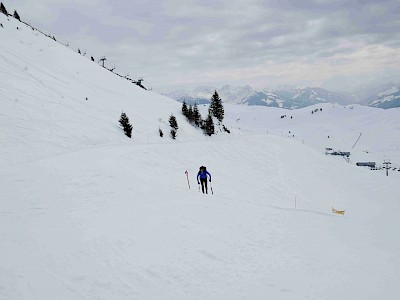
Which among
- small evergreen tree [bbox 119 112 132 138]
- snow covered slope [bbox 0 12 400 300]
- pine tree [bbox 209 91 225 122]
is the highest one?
pine tree [bbox 209 91 225 122]

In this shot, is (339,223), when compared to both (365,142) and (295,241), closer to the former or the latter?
(295,241)

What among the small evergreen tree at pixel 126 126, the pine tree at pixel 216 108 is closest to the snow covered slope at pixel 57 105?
the small evergreen tree at pixel 126 126

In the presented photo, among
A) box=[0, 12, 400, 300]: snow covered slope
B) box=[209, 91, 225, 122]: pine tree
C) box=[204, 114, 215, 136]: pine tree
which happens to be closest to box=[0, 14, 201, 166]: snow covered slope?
box=[0, 12, 400, 300]: snow covered slope

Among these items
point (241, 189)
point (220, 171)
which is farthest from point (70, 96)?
point (241, 189)

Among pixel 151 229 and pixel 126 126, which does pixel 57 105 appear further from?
pixel 151 229

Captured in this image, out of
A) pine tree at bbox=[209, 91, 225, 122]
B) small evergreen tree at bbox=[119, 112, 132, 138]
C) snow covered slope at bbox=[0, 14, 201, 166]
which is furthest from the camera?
pine tree at bbox=[209, 91, 225, 122]

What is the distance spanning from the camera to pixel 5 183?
14.1 meters

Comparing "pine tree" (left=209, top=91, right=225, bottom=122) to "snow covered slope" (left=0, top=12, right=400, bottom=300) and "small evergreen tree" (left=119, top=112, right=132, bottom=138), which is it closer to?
"small evergreen tree" (left=119, top=112, right=132, bottom=138)

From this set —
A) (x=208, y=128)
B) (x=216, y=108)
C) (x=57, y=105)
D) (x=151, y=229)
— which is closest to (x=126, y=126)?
(x=57, y=105)

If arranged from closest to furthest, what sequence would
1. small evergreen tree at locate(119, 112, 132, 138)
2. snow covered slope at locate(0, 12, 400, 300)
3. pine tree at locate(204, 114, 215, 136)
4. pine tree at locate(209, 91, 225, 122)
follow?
snow covered slope at locate(0, 12, 400, 300), small evergreen tree at locate(119, 112, 132, 138), pine tree at locate(204, 114, 215, 136), pine tree at locate(209, 91, 225, 122)

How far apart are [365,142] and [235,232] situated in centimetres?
14167

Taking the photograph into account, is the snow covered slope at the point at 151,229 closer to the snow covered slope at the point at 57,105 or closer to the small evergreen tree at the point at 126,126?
the snow covered slope at the point at 57,105

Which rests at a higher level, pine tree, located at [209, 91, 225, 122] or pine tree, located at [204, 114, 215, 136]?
pine tree, located at [209, 91, 225, 122]

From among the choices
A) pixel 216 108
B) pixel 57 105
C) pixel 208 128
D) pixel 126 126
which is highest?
pixel 216 108
